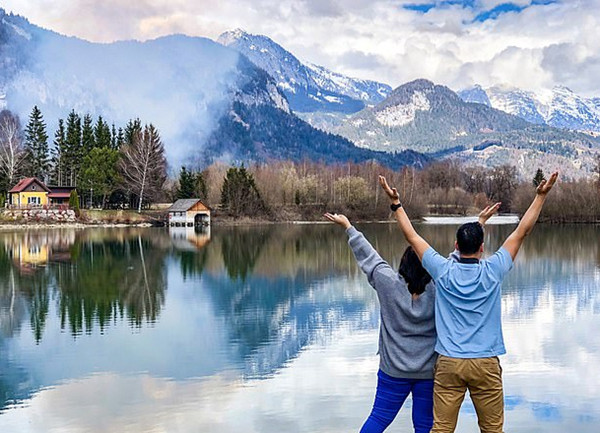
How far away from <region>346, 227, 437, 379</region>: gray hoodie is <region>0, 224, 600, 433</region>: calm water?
3434 mm

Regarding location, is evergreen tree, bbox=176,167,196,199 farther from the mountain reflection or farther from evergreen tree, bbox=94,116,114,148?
the mountain reflection

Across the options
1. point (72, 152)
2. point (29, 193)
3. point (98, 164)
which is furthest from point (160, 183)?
point (29, 193)

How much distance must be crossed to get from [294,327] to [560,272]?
12931 mm

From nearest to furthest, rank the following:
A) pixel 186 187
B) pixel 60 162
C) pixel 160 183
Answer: pixel 160 183 < pixel 60 162 < pixel 186 187

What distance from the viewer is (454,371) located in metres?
4.23

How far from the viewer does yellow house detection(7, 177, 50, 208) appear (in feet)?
205

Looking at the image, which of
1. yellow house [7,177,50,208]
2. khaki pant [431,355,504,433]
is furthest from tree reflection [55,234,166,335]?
yellow house [7,177,50,208]

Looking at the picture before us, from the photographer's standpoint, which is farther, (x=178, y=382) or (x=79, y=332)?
(x=79, y=332)

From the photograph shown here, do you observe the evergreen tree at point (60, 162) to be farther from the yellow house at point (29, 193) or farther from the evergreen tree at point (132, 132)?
the yellow house at point (29, 193)

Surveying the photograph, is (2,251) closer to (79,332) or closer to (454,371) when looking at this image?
(79,332)

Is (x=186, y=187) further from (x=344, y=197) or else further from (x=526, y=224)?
(x=526, y=224)

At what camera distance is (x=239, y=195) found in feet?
226

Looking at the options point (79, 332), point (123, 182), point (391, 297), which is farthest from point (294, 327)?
point (123, 182)

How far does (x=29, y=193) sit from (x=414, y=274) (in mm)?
63041
